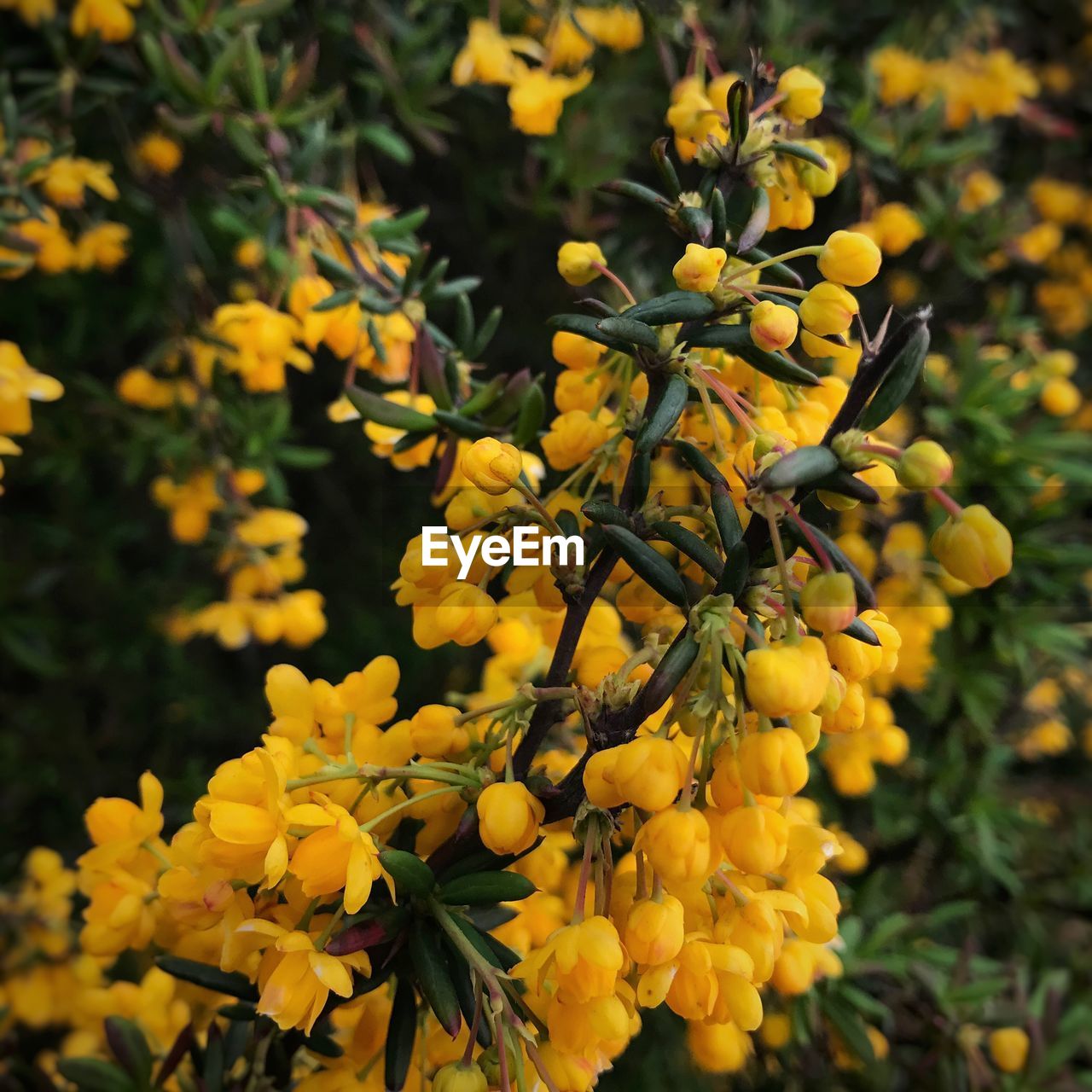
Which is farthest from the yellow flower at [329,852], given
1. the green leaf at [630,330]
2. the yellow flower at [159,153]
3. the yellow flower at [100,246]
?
the yellow flower at [159,153]

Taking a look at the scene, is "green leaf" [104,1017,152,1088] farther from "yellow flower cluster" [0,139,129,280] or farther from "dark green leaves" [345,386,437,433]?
"yellow flower cluster" [0,139,129,280]

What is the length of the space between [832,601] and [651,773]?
0.45 feet

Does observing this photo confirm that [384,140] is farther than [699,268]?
Yes

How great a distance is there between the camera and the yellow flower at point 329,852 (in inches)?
22.5

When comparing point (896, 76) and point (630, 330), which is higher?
point (896, 76)

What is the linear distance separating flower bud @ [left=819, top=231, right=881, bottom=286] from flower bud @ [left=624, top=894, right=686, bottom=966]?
16.5 inches

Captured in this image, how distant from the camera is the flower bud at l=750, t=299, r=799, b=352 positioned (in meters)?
0.60

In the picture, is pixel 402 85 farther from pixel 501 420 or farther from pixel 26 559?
pixel 26 559

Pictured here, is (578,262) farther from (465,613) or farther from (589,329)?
(465,613)

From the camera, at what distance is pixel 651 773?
519mm

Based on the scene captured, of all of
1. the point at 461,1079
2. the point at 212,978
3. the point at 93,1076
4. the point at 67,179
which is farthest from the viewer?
the point at 67,179

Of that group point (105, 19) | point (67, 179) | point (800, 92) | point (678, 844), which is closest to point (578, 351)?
point (800, 92)

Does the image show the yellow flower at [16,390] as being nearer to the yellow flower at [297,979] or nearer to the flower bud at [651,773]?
the yellow flower at [297,979]

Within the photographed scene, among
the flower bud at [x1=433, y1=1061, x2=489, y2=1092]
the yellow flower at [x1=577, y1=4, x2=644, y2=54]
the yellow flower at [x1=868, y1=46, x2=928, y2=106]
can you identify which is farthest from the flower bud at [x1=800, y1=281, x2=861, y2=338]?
the yellow flower at [x1=868, y1=46, x2=928, y2=106]
